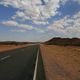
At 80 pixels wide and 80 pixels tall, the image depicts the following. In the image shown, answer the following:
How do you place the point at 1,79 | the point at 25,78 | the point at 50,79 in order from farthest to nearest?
the point at 50,79 < the point at 25,78 < the point at 1,79

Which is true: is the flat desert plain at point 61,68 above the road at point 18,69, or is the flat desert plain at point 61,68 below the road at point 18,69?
below

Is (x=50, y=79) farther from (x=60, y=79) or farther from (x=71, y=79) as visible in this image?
(x=71, y=79)

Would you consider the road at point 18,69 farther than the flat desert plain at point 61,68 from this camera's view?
No

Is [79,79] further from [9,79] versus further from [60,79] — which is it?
[9,79]

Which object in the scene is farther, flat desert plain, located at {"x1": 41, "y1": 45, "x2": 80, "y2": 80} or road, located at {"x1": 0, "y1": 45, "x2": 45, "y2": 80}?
flat desert plain, located at {"x1": 41, "y1": 45, "x2": 80, "y2": 80}

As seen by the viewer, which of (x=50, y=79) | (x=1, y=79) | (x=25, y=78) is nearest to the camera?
(x=1, y=79)

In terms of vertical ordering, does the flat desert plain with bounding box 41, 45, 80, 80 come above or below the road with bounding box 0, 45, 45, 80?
below

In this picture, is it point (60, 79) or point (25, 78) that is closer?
point (25, 78)

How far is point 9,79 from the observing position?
8703 millimetres

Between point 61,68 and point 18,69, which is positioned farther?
point 61,68

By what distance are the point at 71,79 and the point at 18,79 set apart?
11.2 feet

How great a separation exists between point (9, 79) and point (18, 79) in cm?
42

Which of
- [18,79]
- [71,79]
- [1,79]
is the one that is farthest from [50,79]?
[1,79]

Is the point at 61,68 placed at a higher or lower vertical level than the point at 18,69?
lower
